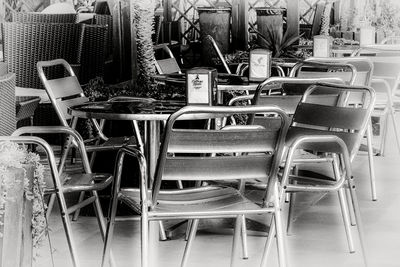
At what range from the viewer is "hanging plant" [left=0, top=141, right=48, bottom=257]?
8.43ft

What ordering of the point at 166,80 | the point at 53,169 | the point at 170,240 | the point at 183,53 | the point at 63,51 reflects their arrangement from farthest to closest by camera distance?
the point at 183,53
the point at 63,51
the point at 166,80
the point at 170,240
the point at 53,169


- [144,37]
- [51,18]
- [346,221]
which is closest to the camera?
[346,221]

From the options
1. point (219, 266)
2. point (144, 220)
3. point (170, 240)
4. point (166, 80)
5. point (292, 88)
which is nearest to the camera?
point (144, 220)

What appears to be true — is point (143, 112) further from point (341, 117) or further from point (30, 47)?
point (30, 47)

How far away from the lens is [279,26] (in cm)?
856

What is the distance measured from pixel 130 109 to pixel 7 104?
0.47 meters

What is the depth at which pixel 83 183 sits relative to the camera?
11.1 ft

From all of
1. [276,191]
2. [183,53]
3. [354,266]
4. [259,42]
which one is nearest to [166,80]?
[354,266]

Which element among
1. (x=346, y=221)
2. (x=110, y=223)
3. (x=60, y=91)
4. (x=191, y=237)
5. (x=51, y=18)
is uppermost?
(x=51, y=18)

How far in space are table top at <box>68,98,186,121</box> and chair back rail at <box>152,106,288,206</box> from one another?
544 millimetres

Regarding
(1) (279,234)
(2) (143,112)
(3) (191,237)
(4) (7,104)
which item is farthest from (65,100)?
(1) (279,234)

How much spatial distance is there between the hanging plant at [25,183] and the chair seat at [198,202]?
1.02 ft

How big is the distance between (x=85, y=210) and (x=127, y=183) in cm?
32

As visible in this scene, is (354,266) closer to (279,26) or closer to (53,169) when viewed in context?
(53,169)
